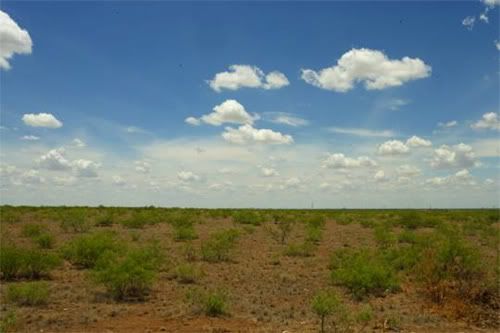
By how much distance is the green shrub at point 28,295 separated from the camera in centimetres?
1179

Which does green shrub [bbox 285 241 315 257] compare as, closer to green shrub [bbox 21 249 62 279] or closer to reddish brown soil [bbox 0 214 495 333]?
reddish brown soil [bbox 0 214 495 333]

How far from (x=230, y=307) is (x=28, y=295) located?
5108mm

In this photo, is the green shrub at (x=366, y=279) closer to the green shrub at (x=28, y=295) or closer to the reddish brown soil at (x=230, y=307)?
the reddish brown soil at (x=230, y=307)

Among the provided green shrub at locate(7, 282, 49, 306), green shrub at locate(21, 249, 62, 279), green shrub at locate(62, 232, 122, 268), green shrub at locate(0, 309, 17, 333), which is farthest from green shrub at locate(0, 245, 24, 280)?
green shrub at locate(0, 309, 17, 333)

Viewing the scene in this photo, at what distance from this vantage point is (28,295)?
11.8 meters

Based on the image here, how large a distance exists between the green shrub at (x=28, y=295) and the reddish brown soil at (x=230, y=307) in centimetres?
27

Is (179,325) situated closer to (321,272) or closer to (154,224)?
(321,272)

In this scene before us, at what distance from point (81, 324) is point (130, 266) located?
3038 millimetres

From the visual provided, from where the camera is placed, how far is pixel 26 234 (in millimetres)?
25578

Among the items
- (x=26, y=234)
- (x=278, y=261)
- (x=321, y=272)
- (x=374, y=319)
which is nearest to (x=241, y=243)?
(x=278, y=261)

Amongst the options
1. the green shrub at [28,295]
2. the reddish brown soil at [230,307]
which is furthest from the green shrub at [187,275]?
the green shrub at [28,295]

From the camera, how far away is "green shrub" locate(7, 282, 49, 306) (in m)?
11.8

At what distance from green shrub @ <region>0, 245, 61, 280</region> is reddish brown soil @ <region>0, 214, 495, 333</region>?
1.67 ft

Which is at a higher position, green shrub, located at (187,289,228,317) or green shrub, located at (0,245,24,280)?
green shrub, located at (0,245,24,280)
